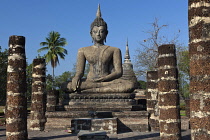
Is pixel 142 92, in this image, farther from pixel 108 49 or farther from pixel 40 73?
pixel 40 73

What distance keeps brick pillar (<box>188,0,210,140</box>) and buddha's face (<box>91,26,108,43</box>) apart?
28.6 ft

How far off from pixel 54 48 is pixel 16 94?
32892mm

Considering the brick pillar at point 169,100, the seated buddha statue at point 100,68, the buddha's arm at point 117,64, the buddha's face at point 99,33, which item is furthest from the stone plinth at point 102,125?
the buddha's face at point 99,33

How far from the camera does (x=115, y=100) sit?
13359 millimetres

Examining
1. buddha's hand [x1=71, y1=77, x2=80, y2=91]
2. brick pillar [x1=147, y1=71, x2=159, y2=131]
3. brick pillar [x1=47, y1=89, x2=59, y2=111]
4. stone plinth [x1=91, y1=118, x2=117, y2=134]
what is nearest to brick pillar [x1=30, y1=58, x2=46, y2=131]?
brick pillar [x1=47, y1=89, x2=59, y2=111]

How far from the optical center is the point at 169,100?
904cm

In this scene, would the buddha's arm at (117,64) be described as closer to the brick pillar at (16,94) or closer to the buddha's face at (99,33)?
the buddha's face at (99,33)

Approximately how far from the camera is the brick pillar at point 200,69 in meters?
6.56

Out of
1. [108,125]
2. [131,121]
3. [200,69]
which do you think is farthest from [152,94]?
[200,69]

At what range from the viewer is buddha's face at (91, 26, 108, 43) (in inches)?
599

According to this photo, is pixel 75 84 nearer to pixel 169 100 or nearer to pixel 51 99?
pixel 51 99

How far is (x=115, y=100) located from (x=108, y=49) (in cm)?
304

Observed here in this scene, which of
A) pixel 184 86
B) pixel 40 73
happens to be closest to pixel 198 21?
pixel 40 73

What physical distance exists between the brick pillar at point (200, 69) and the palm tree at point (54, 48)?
34604 mm
